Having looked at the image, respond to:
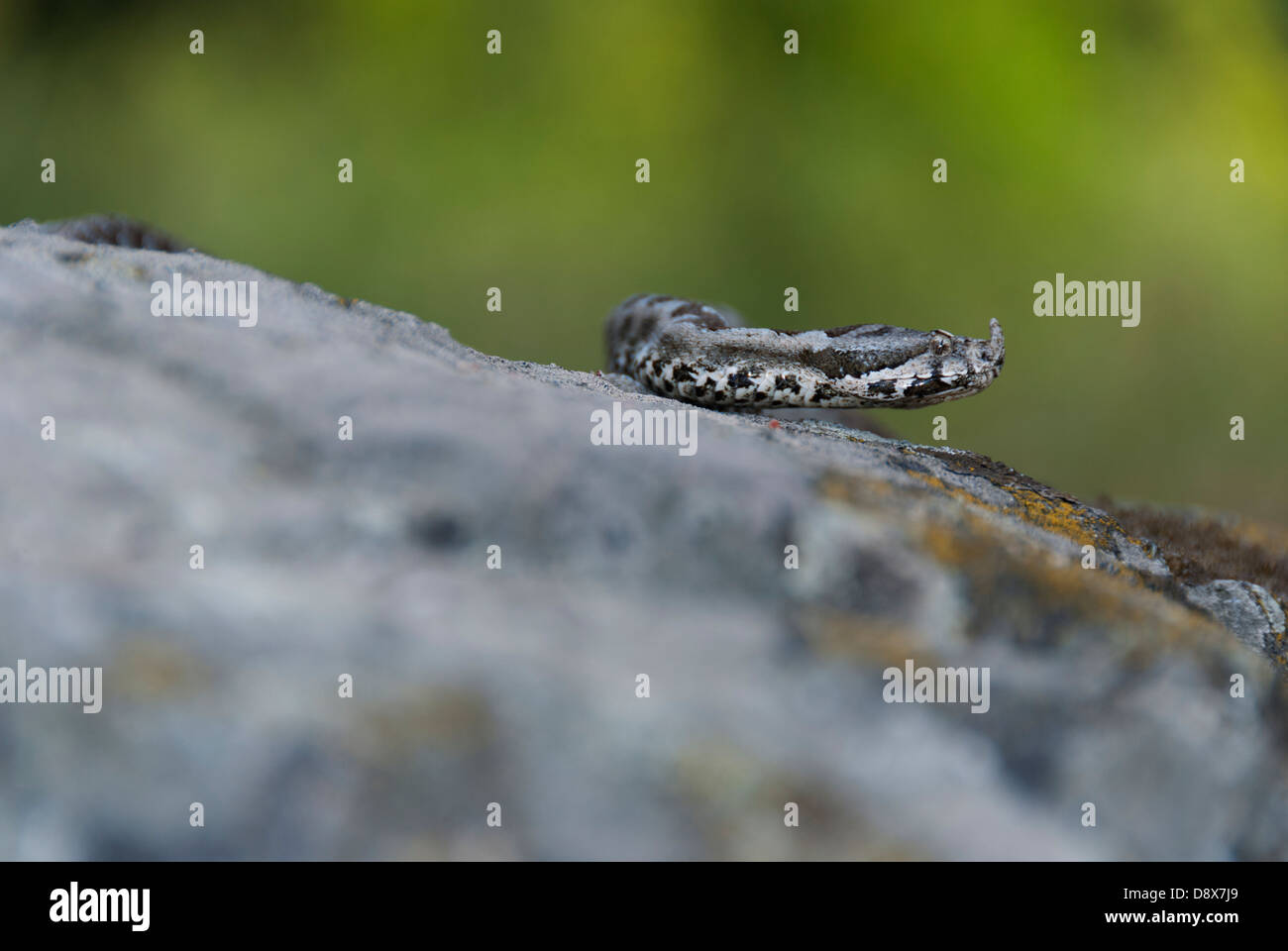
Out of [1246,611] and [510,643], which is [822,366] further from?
[510,643]

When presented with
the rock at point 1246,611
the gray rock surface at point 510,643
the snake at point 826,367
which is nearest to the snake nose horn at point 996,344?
the snake at point 826,367

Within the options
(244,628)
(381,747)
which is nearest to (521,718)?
(381,747)

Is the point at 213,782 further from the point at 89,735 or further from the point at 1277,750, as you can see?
the point at 1277,750

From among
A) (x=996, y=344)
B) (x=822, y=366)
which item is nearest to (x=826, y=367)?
(x=822, y=366)

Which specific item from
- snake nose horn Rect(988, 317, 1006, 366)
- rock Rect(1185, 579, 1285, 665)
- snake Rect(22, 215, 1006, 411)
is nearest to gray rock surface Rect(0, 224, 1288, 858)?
rock Rect(1185, 579, 1285, 665)

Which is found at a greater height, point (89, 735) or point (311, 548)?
point (311, 548)

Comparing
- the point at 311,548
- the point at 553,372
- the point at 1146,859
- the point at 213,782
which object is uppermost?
the point at 553,372

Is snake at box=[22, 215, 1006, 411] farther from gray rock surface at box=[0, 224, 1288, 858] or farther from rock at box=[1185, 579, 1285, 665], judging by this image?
gray rock surface at box=[0, 224, 1288, 858]
